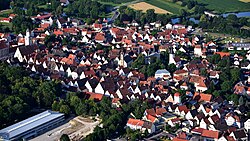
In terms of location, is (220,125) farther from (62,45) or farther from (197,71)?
(62,45)

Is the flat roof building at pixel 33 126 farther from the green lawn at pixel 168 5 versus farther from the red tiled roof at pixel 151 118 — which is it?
the green lawn at pixel 168 5

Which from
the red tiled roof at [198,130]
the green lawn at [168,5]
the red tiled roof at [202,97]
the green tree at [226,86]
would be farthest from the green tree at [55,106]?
the green lawn at [168,5]

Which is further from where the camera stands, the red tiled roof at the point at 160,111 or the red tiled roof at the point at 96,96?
the red tiled roof at the point at 96,96

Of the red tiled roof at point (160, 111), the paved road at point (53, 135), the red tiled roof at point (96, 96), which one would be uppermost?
the red tiled roof at point (96, 96)

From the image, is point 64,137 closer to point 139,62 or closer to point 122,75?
point 122,75

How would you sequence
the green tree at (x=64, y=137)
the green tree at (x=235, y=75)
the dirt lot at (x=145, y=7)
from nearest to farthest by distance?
1. the green tree at (x=64, y=137)
2. the green tree at (x=235, y=75)
3. the dirt lot at (x=145, y=7)

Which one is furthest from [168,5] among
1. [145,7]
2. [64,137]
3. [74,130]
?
[64,137]

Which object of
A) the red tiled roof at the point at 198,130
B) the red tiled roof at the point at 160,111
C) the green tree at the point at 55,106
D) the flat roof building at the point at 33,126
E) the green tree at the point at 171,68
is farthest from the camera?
the green tree at the point at 171,68
